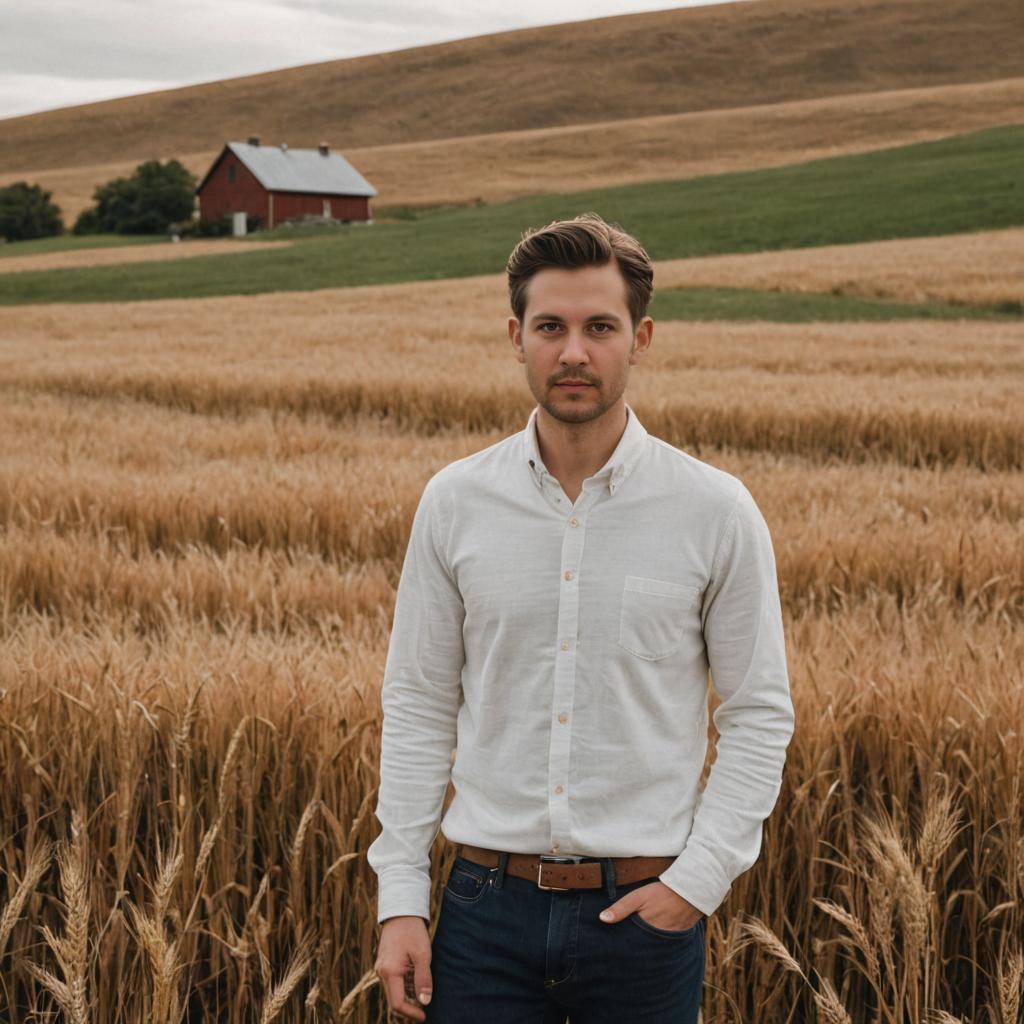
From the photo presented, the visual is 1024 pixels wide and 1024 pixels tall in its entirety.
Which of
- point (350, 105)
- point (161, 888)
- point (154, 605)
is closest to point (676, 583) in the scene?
point (161, 888)

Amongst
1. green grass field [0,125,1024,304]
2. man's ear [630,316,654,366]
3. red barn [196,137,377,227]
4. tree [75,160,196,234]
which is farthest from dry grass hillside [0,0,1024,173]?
man's ear [630,316,654,366]

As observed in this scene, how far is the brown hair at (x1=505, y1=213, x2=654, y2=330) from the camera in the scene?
166cm

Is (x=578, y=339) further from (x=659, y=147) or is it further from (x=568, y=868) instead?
(x=659, y=147)

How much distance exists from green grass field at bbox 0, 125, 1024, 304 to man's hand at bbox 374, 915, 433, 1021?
99.4 ft

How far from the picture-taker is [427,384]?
9477 millimetres

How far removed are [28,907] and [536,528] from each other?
1474 millimetres

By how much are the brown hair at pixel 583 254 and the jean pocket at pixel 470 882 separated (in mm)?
803

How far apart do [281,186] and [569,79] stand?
3699 cm

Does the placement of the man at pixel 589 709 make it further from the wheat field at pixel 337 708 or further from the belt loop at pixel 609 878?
the wheat field at pixel 337 708

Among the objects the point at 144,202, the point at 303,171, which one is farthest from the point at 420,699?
the point at 303,171

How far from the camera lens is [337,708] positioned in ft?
8.25

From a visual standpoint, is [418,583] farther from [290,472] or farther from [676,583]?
[290,472]

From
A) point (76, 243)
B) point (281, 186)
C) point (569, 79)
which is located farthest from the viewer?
point (569, 79)

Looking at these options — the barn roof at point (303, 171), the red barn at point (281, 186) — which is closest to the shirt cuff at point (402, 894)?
the red barn at point (281, 186)
